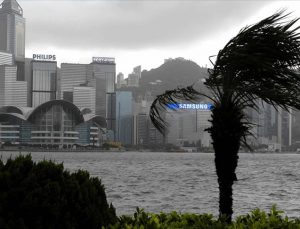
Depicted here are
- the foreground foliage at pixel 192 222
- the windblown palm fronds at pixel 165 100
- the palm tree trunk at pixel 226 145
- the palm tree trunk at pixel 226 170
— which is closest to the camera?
the foreground foliage at pixel 192 222

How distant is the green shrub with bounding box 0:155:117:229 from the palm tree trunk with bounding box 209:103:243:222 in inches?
126

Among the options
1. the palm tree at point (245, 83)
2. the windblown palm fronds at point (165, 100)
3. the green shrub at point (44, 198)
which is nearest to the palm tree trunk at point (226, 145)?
the palm tree at point (245, 83)

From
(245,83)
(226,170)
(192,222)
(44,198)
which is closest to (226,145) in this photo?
(226,170)

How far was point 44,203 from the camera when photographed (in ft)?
25.9

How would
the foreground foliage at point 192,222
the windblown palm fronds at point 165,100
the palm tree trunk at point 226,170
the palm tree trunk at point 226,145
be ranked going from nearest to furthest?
the foreground foliage at point 192,222
the palm tree trunk at point 226,170
the palm tree trunk at point 226,145
the windblown palm fronds at point 165,100

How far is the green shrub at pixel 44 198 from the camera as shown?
783 centimetres

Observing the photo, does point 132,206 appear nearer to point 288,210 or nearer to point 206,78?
point 288,210

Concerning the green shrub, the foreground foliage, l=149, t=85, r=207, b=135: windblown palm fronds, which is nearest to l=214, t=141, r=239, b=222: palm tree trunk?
the foreground foliage

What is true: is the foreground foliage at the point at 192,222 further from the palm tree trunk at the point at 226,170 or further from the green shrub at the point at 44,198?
the palm tree trunk at the point at 226,170

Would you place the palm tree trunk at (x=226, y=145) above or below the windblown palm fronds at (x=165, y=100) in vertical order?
below

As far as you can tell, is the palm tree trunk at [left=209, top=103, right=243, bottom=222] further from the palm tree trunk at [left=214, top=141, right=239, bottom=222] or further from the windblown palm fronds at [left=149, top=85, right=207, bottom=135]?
the windblown palm fronds at [left=149, top=85, right=207, bottom=135]

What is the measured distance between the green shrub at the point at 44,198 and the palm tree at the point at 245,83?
337 cm

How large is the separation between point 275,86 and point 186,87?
2.08 metres

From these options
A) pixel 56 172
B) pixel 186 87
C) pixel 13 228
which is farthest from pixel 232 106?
pixel 13 228
